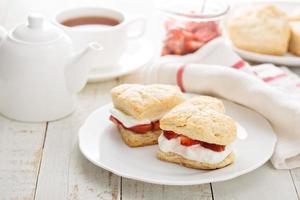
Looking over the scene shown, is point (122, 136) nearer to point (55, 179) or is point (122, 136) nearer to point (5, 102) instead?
point (55, 179)

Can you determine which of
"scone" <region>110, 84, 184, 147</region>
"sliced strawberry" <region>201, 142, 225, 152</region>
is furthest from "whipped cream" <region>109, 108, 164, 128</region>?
"sliced strawberry" <region>201, 142, 225, 152</region>

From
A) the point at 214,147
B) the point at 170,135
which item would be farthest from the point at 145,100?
the point at 214,147

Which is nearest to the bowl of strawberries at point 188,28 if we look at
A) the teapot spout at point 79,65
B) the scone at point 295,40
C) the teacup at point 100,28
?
the teacup at point 100,28

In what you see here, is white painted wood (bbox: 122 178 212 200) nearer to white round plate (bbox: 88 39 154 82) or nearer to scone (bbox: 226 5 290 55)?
white round plate (bbox: 88 39 154 82)

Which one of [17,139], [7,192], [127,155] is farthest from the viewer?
[17,139]

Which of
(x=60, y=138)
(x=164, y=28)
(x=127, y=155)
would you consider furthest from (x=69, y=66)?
(x=164, y=28)

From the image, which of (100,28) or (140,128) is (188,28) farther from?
(140,128)
